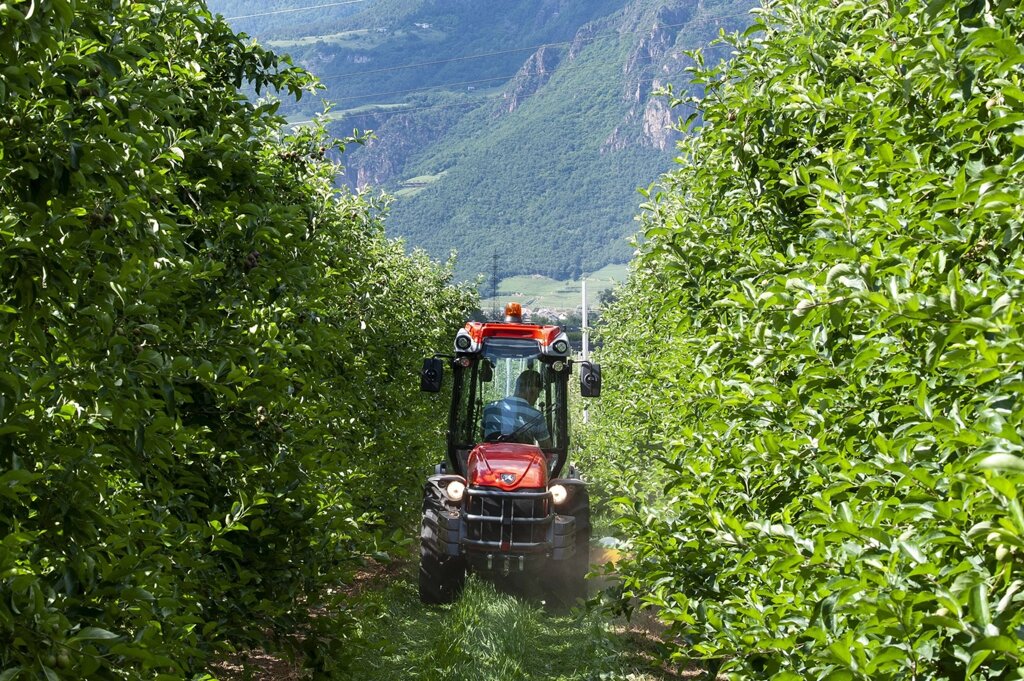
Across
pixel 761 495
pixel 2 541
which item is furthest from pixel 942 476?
pixel 2 541

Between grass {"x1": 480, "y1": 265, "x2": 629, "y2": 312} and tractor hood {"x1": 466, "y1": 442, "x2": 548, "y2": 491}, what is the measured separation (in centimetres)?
11930

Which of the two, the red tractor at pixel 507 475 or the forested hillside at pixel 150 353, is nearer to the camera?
the forested hillside at pixel 150 353

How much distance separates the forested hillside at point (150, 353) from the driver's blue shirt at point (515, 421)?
451 centimetres

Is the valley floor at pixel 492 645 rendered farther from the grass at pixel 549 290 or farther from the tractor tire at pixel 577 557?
the grass at pixel 549 290

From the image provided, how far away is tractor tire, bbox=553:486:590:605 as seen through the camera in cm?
1159

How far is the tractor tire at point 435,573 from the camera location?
1172 cm

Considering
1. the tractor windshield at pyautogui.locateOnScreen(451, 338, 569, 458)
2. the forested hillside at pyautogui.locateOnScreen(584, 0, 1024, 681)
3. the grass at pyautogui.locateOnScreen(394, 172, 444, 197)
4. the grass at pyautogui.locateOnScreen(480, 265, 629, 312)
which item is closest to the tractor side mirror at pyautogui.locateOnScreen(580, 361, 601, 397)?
the tractor windshield at pyautogui.locateOnScreen(451, 338, 569, 458)

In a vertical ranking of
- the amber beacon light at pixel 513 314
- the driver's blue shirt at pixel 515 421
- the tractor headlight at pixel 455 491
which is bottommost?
the tractor headlight at pixel 455 491

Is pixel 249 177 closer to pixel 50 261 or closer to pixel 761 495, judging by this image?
pixel 50 261

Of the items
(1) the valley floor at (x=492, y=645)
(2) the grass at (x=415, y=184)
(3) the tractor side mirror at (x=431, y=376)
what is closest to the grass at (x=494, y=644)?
(1) the valley floor at (x=492, y=645)

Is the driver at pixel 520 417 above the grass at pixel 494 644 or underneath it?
above

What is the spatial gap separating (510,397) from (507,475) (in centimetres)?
158

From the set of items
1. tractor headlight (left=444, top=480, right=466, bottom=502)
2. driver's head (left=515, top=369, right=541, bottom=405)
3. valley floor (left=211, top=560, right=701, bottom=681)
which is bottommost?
valley floor (left=211, top=560, right=701, bottom=681)

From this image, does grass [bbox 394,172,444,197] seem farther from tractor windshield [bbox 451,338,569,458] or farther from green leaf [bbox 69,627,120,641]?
green leaf [bbox 69,627,120,641]
